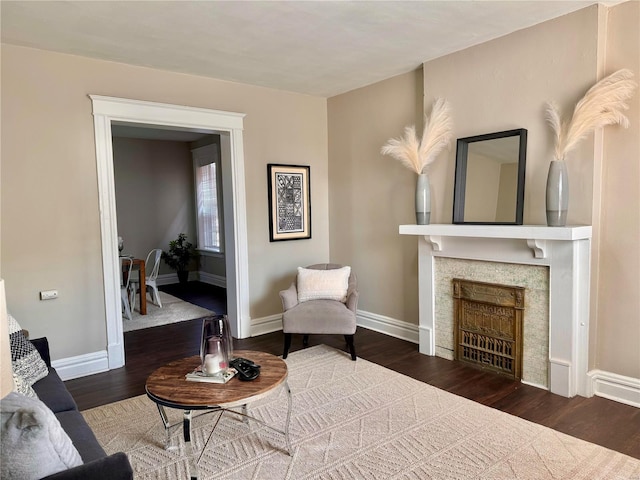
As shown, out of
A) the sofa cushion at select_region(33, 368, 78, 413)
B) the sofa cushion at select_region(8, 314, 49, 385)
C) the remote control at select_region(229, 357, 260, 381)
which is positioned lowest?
the sofa cushion at select_region(33, 368, 78, 413)

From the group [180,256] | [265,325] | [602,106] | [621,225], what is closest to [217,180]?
[180,256]

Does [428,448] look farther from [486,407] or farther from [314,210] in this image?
[314,210]

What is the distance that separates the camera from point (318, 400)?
312 centimetres

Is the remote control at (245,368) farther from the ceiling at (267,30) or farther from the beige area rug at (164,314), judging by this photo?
the beige area rug at (164,314)

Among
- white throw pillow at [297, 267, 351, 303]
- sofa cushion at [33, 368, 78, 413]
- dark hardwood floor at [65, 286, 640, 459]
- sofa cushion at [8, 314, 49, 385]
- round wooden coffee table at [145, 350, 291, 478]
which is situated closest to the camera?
round wooden coffee table at [145, 350, 291, 478]

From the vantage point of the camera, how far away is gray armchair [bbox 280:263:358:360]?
3.85 meters

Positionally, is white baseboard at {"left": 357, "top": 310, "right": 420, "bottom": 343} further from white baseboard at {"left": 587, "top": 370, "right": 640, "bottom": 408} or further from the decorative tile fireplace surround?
white baseboard at {"left": 587, "top": 370, "right": 640, "bottom": 408}

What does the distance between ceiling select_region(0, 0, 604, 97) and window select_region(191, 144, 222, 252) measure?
351cm

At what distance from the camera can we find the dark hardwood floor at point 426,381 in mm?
2703

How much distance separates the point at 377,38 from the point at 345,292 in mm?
2270

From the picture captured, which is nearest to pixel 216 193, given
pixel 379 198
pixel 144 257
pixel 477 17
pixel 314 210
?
pixel 144 257

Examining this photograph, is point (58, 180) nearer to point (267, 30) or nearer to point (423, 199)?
point (267, 30)

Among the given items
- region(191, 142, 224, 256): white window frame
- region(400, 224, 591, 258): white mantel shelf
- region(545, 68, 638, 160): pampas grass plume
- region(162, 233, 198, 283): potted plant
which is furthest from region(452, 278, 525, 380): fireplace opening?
region(162, 233, 198, 283): potted plant

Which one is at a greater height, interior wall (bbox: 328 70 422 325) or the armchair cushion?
interior wall (bbox: 328 70 422 325)
